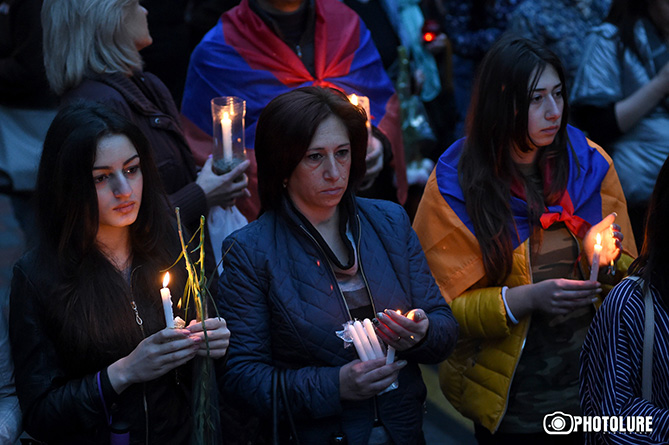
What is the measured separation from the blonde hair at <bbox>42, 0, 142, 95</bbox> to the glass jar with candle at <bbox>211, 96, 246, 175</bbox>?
436mm

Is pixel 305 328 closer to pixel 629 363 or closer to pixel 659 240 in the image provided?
pixel 629 363

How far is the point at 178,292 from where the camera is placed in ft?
9.37

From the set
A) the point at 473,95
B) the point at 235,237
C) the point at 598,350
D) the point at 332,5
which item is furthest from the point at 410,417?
the point at 332,5

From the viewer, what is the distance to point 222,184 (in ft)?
12.1

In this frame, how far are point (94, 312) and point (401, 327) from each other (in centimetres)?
94

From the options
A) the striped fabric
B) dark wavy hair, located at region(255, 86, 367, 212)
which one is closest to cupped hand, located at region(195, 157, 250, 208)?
dark wavy hair, located at region(255, 86, 367, 212)

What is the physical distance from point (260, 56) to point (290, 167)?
164 centimetres

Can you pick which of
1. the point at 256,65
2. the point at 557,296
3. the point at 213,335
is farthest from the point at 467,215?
the point at 256,65

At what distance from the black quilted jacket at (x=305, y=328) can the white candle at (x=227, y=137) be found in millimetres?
780

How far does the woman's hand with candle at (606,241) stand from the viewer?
323cm

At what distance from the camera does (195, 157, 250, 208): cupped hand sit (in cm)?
368

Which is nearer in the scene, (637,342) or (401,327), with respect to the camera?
(637,342)

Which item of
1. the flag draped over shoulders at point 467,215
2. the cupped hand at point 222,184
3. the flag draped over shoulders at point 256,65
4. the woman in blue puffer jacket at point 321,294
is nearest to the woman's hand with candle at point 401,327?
the woman in blue puffer jacket at point 321,294

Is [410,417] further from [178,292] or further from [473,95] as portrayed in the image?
[473,95]
